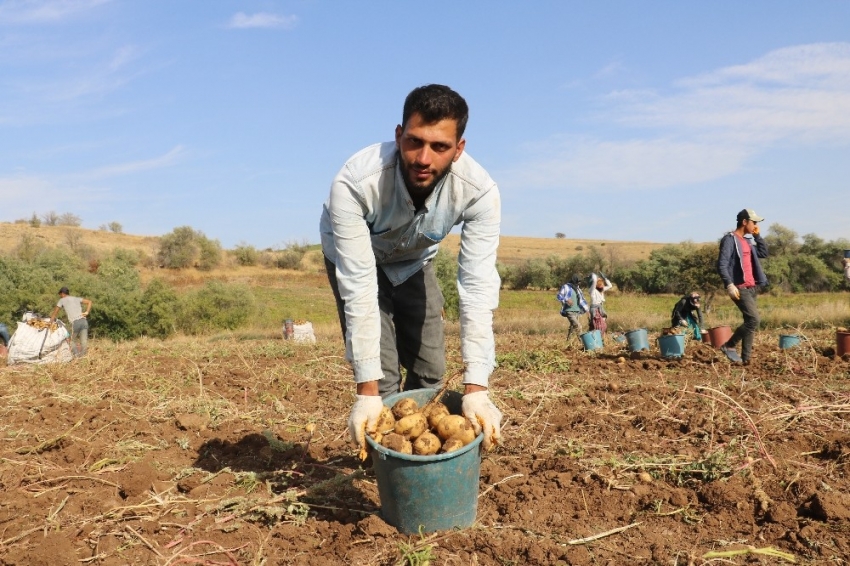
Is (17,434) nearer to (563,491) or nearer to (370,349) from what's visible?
(370,349)

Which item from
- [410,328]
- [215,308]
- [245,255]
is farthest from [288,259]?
[410,328]

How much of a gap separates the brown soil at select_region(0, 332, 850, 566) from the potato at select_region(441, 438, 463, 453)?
38 centimetres

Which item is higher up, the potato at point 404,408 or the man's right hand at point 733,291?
the man's right hand at point 733,291

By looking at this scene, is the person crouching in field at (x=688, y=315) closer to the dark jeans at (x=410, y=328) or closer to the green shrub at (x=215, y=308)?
the dark jeans at (x=410, y=328)

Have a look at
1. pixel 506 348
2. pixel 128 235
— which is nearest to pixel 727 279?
pixel 506 348

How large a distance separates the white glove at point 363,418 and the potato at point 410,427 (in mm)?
97

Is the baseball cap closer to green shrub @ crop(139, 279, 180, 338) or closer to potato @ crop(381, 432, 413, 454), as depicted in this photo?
potato @ crop(381, 432, 413, 454)

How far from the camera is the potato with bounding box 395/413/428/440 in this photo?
285 cm

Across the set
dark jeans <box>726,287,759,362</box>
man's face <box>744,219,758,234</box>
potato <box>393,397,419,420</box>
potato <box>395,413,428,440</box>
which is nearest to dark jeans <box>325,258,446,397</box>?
potato <box>393,397,419,420</box>

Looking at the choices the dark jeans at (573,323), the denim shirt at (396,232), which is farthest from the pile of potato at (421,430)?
the dark jeans at (573,323)

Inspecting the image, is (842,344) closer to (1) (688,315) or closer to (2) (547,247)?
(1) (688,315)

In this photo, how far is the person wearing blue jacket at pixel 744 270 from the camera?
766cm

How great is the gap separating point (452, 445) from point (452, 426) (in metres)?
0.08

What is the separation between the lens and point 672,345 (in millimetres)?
9078
